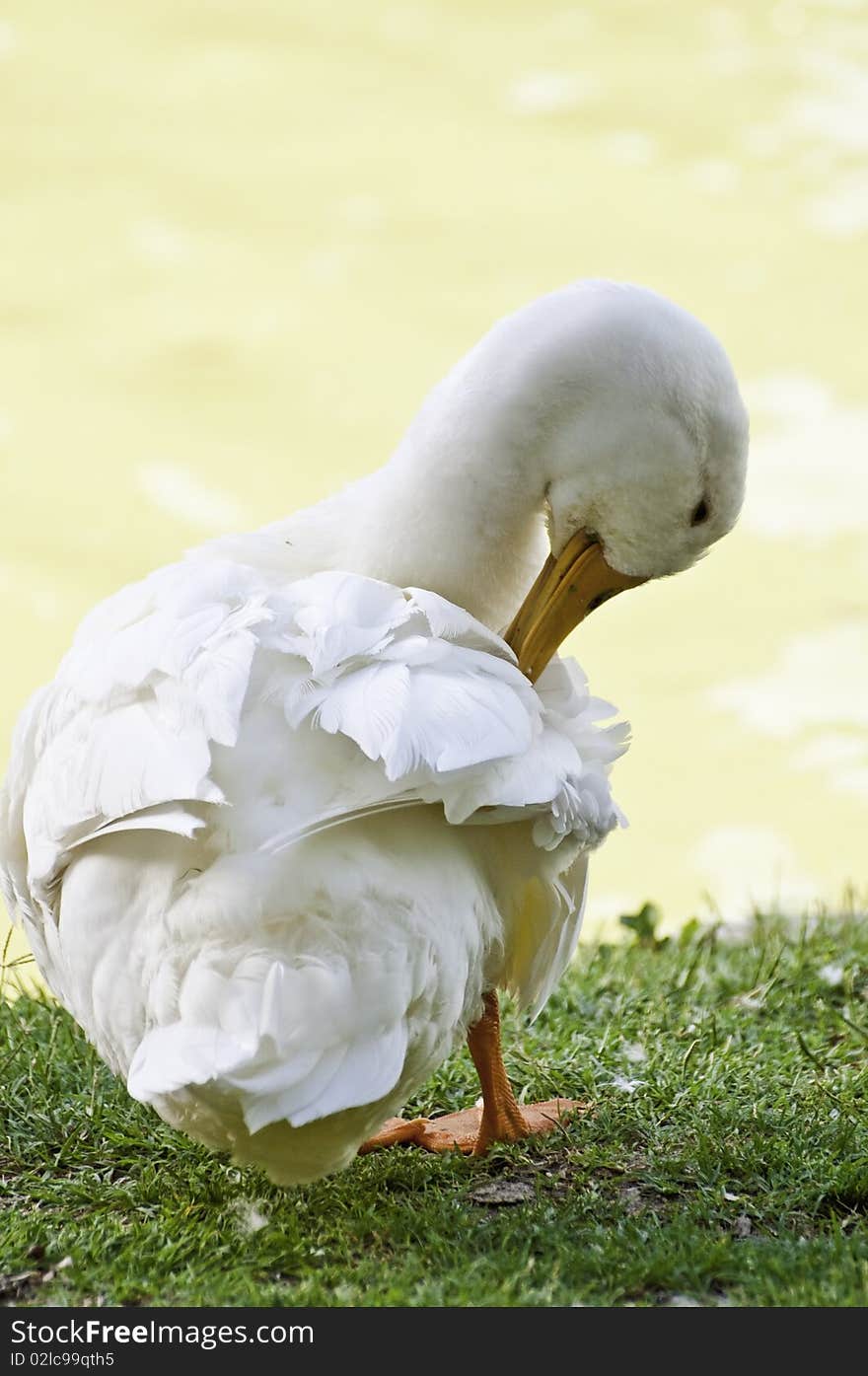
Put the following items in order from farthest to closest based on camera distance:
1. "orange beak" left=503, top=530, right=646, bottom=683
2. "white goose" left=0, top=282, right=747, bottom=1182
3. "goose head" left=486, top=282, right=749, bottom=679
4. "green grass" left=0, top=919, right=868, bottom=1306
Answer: "orange beak" left=503, top=530, right=646, bottom=683
"goose head" left=486, top=282, right=749, bottom=679
"green grass" left=0, top=919, right=868, bottom=1306
"white goose" left=0, top=282, right=747, bottom=1182

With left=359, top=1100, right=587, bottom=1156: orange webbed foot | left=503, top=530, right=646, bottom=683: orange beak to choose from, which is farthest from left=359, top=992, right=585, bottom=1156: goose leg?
left=503, top=530, right=646, bottom=683: orange beak

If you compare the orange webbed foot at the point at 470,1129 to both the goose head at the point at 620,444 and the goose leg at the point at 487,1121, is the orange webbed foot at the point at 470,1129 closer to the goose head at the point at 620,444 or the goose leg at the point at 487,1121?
the goose leg at the point at 487,1121

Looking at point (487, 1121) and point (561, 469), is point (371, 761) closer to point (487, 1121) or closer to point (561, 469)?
point (561, 469)

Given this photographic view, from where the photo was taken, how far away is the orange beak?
162 inches

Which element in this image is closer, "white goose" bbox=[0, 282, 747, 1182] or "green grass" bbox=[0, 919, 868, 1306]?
"white goose" bbox=[0, 282, 747, 1182]

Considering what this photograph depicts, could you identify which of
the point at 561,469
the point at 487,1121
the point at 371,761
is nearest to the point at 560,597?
the point at 561,469

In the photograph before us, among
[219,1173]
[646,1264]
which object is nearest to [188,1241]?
[219,1173]

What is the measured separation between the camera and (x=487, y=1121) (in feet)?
13.8

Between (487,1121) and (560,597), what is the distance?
1.44 metres

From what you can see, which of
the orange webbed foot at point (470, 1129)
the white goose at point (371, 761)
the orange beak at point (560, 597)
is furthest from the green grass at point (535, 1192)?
the orange beak at point (560, 597)

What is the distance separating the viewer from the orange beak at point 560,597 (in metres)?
→ 4.12

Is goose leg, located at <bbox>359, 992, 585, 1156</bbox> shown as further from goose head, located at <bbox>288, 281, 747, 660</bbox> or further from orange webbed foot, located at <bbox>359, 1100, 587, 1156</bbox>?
goose head, located at <bbox>288, 281, 747, 660</bbox>

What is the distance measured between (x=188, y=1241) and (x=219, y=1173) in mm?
483
